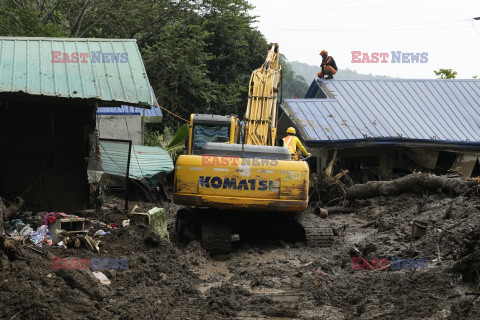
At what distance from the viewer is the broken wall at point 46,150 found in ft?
37.9

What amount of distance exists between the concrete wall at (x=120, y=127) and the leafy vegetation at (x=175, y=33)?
154 inches

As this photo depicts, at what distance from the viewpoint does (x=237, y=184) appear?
10.8 meters

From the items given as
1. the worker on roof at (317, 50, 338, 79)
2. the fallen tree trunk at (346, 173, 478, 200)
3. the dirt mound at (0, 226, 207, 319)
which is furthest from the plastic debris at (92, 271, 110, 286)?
the worker on roof at (317, 50, 338, 79)

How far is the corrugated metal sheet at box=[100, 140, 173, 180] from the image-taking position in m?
12.8

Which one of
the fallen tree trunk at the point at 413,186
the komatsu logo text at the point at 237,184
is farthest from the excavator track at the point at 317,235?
the fallen tree trunk at the point at 413,186

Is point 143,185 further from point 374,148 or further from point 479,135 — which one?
point 479,135

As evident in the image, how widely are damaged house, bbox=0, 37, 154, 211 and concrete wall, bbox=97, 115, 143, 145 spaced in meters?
10.2

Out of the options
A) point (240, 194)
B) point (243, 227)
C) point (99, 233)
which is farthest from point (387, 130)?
point (99, 233)

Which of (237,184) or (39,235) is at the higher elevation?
(237,184)

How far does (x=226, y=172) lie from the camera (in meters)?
10.7

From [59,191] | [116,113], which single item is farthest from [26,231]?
[116,113]

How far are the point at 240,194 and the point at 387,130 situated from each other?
1105 cm

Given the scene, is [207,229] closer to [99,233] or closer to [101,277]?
[99,233]

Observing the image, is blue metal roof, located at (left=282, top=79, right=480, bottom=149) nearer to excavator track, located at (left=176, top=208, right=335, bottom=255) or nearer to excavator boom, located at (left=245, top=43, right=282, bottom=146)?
excavator boom, located at (left=245, top=43, right=282, bottom=146)
